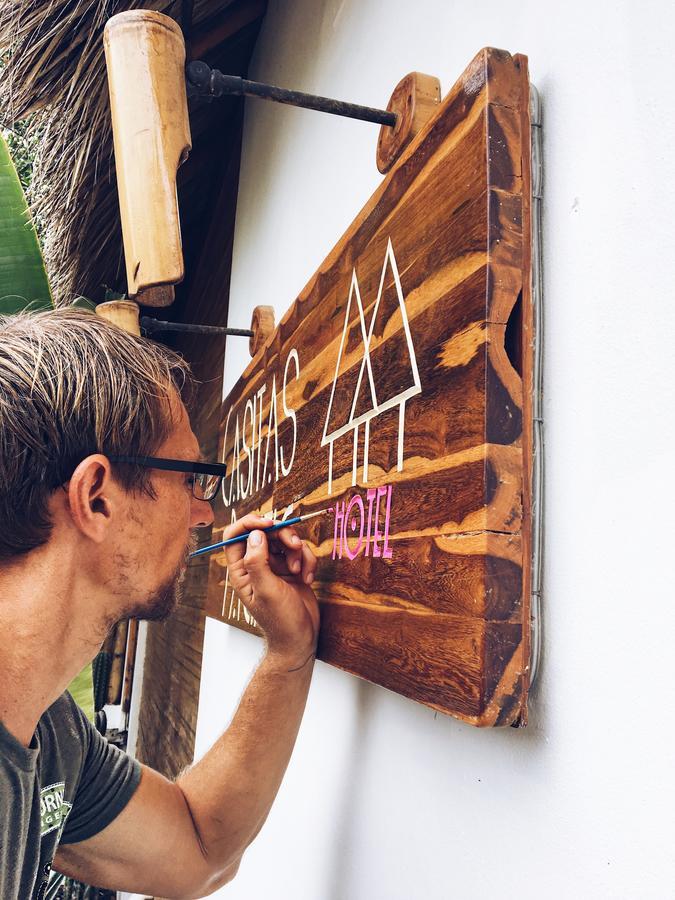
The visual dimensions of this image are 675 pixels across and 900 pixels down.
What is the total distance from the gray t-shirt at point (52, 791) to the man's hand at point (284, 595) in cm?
31

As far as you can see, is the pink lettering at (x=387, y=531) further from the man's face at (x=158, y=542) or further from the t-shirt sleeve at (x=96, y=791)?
the t-shirt sleeve at (x=96, y=791)

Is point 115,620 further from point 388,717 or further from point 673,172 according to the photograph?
point 673,172

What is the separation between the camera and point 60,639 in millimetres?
898

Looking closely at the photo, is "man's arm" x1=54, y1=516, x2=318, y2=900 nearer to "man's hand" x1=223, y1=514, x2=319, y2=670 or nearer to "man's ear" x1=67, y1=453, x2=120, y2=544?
"man's hand" x1=223, y1=514, x2=319, y2=670

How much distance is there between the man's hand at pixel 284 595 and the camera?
0.94 metres

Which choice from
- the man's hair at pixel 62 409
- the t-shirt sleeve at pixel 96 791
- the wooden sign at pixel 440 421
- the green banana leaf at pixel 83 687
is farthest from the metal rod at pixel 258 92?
the green banana leaf at pixel 83 687

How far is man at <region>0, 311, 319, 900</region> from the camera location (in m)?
0.87

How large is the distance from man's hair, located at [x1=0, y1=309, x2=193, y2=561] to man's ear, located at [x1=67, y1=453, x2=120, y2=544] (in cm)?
2

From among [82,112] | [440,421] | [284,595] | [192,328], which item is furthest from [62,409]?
[82,112]

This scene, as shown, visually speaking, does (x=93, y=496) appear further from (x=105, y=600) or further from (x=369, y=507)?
(x=369, y=507)

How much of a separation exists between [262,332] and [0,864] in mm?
1017

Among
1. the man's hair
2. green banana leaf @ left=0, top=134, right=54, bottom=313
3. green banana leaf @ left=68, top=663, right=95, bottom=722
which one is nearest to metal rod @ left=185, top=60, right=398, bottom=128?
the man's hair

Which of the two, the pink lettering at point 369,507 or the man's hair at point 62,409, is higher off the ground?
the man's hair at point 62,409

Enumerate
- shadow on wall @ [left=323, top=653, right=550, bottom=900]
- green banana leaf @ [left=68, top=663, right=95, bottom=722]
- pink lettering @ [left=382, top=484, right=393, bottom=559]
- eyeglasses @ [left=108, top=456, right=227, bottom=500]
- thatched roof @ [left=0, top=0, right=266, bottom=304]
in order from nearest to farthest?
shadow on wall @ [left=323, top=653, right=550, bottom=900]
pink lettering @ [left=382, top=484, right=393, bottom=559]
eyeglasses @ [left=108, top=456, right=227, bottom=500]
thatched roof @ [left=0, top=0, right=266, bottom=304]
green banana leaf @ [left=68, top=663, right=95, bottom=722]
